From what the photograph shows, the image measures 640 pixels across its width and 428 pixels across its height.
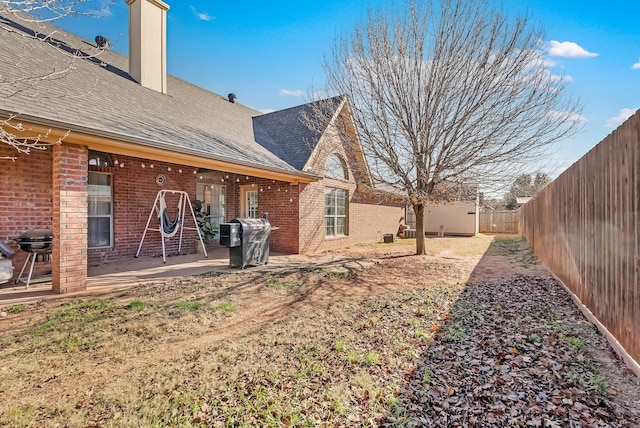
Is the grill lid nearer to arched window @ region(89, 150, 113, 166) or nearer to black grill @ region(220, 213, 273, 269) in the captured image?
arched window @ region(89, 150, 113, 166)

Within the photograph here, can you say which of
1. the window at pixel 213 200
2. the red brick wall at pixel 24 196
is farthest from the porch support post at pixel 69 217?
the window at pixel 213 200

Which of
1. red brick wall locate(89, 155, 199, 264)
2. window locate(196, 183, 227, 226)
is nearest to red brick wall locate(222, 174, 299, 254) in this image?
window locate(196, 183, 227, 226)

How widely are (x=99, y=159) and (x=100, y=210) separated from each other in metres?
1.24

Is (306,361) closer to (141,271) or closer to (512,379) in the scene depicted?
(512,379)

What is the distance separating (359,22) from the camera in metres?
8.55

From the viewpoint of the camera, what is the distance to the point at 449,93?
811 centimetres

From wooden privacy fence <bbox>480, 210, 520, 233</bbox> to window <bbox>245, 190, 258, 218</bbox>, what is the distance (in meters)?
18.6

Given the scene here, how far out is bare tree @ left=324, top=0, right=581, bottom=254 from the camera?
24.9 feet

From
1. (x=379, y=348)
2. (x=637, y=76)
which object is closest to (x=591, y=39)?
(x=637, y=76)

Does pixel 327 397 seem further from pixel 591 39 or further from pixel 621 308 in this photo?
pixel 591 39

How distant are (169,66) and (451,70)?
938cm

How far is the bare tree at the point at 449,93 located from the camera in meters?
7.58

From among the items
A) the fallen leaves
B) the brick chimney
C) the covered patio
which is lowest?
the fallen leaves

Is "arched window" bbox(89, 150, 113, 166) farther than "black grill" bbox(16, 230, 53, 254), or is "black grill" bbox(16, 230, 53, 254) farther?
"arched window" bbox(89, 150, 113, 166)
